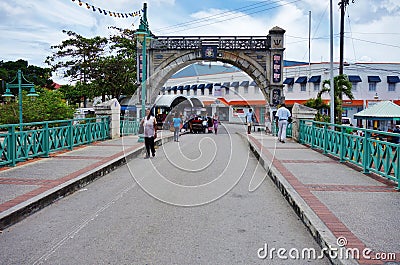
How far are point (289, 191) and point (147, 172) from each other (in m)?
4.91

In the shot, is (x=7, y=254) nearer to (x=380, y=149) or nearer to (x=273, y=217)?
(x=273, y=217)

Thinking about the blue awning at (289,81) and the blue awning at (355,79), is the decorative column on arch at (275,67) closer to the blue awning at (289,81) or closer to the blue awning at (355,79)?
the blue awning at (355,79)

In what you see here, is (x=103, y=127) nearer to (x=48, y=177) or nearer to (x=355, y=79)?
(x=48, y=177)

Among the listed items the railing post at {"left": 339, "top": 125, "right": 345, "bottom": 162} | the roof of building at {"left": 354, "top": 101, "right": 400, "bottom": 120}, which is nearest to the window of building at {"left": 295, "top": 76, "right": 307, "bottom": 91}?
the roof of building at {"left": 354, "top": 101, "right": 400, "bottom": 120}

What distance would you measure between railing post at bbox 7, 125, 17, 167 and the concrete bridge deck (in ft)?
1.00

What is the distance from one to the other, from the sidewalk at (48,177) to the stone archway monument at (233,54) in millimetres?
22662

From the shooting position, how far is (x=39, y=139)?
13367mm

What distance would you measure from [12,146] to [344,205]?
8404 millimetres

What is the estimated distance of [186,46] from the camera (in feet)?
124

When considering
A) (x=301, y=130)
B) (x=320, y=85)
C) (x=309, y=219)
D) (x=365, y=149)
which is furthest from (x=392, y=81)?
(x=309, y=219)

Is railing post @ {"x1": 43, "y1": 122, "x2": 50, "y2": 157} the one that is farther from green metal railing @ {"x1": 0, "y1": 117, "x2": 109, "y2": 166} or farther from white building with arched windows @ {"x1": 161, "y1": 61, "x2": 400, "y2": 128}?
white building with arched windows @ {"x1": 161, "y1": 61, "x2": 400, "y2": 128}

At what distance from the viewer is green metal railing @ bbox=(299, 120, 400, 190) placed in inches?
373

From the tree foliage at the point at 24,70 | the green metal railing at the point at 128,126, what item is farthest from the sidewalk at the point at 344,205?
the tree foliage at the point at 24,70

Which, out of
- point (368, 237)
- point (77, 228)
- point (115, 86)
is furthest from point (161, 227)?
point (115, 86)
